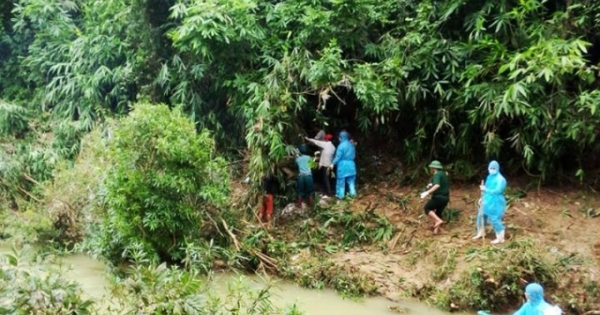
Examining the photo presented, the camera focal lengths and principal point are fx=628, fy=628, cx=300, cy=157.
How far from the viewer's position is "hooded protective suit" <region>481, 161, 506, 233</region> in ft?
31.0

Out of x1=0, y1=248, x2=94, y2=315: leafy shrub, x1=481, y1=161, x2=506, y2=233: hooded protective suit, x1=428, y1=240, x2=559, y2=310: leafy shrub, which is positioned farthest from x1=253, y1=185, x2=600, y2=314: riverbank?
x1=0, y1=248, x2=94, y2=315: leafy shrub

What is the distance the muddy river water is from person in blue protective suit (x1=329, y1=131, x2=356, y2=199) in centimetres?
277

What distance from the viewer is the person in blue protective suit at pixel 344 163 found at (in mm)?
11680

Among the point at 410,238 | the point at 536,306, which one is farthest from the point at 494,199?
the point at 536,306

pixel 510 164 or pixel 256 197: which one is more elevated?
pixel 510 164

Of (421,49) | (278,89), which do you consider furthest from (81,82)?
(421,49)

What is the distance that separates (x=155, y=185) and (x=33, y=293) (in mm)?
4465

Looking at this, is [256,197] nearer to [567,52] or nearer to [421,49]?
[421,49]

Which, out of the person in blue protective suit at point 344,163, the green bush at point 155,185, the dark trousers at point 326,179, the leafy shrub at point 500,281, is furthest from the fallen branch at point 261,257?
the leafy shrub at point 500,281

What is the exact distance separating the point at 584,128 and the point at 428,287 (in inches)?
137

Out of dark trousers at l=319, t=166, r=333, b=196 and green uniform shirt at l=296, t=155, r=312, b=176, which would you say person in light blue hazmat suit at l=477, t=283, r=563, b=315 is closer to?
green uniform shirt at l=296, t=155, r=312, b=176

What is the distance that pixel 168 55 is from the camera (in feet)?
44.0

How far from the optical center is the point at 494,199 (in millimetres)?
9461

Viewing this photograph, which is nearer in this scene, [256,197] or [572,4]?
[572,4]
